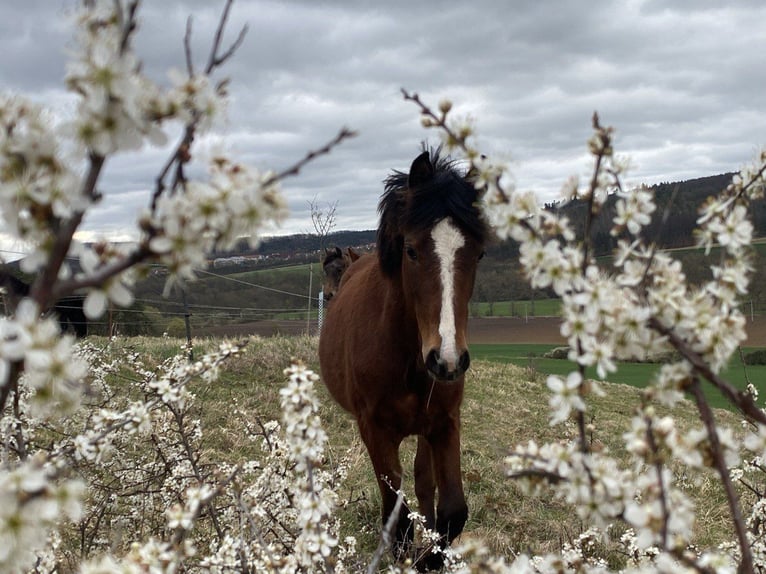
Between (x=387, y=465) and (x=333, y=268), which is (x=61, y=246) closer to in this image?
(x=387, y=465)

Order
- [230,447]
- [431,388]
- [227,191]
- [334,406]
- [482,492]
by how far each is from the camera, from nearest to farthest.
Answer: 1. [227,191]
2. [431,388]
3. [482,492]
4. [230,447]
5. [334,406]

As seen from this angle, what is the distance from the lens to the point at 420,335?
338cm

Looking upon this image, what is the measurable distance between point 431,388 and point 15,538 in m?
3.04

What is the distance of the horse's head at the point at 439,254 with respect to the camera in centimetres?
289

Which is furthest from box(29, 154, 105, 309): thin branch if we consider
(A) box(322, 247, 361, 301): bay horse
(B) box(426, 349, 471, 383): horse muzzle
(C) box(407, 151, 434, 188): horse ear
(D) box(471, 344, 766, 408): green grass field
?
(D) box(471, 344, 766, 408): green grass field

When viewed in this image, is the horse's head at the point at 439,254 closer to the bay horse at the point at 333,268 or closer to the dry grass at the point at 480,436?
the dry grass at the point at 480,436

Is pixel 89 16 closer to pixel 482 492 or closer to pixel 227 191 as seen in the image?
pixel 227 191

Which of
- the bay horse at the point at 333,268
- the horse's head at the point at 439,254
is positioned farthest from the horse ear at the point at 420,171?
the bay horse at the point at 333,268

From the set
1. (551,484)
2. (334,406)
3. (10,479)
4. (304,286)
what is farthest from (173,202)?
(304,286)

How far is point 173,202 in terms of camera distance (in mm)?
744

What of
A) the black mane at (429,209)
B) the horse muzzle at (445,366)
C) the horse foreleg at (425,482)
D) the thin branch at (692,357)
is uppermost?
the black mane at (429,209)

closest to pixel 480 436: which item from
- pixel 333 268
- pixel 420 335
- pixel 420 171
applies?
pixel 333 268

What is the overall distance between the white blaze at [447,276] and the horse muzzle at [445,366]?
0.01 m

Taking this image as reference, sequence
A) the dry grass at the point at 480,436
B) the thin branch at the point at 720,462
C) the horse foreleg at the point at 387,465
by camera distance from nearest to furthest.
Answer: the thin branch at the point at 720,462
the horse foreleg at the point at 387,465
the dry grass at the point at 480,436
